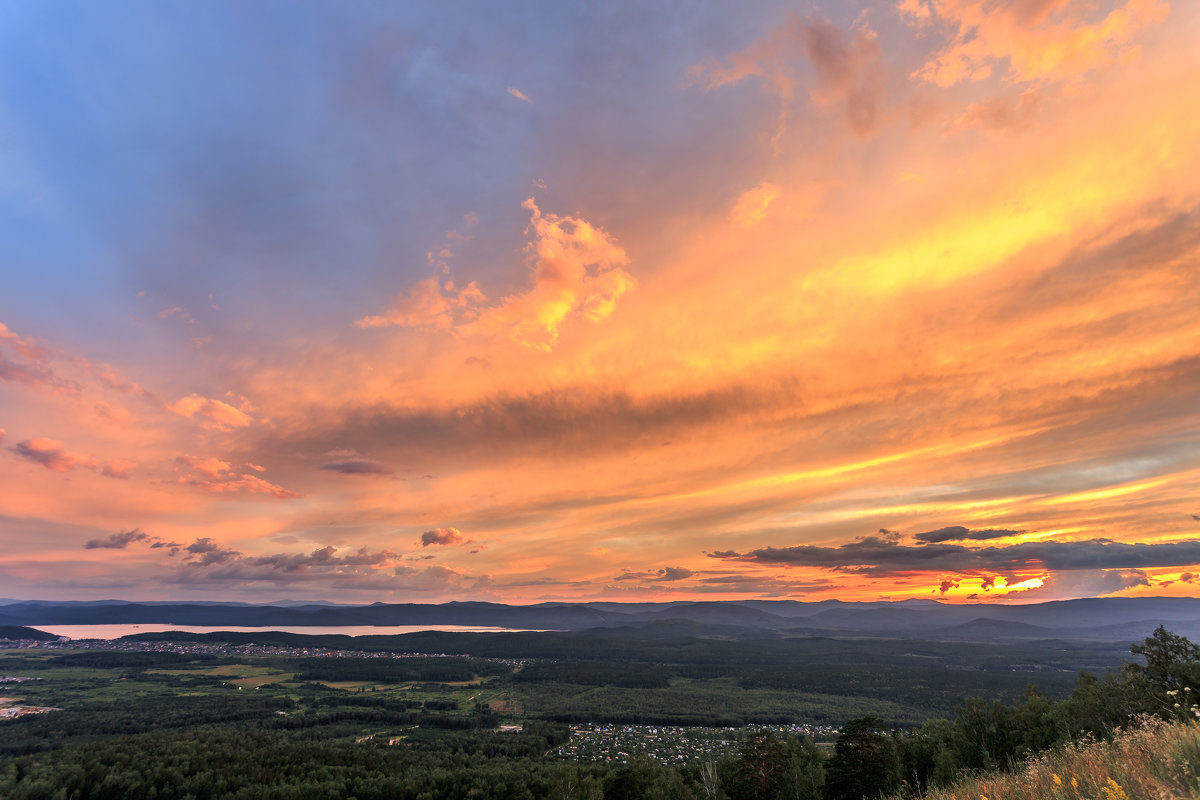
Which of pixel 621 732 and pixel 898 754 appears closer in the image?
pixel 898 754

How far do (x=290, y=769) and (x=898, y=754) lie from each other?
4309 inches

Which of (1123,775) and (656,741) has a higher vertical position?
(1123,775)

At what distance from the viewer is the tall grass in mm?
9133

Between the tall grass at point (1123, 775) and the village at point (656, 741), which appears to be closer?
the tall grass at point (1123, 775)

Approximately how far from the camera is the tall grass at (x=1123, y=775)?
9.13m

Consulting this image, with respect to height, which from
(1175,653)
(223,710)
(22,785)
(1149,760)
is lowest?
(223,710)

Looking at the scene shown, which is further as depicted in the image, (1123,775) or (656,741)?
(656,741)

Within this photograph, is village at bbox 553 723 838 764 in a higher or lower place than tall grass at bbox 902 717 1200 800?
lower

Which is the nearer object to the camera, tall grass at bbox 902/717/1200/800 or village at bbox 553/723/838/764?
tall grass at bbox 902/717/1200/800

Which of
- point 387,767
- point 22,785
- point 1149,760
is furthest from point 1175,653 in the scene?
point 22,785

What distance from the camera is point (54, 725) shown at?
539ft

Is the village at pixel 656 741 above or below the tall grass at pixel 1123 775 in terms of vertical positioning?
below

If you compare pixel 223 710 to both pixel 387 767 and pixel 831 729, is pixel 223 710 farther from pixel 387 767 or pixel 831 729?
pixel 831 729

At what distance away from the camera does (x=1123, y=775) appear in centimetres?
1009
